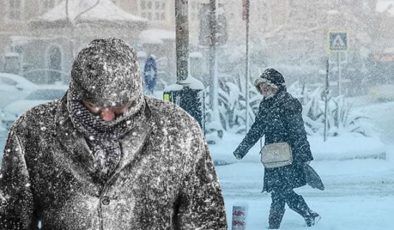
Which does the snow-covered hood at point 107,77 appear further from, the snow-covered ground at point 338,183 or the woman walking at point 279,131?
the snow-covered ground at point 338,183

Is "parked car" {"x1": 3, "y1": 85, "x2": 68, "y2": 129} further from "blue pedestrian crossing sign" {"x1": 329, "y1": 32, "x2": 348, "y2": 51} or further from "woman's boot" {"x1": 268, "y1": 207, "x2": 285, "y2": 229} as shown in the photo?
"woman's boot" {"x1": 268, "y1": 207, "x2": 285, "y2": 229}

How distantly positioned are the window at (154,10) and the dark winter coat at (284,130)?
35.3 ft

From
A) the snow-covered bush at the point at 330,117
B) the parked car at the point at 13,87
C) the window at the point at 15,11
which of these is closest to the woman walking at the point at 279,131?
the snow-covered bush at the point at 330,117

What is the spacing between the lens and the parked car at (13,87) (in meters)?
14.8

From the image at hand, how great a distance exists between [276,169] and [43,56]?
1081cm

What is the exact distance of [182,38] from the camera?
8.02m

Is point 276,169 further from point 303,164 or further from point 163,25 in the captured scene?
point 163,25

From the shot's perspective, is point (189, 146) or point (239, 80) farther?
point (239, 80)

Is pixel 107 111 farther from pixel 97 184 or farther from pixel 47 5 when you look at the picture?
pixel 47 5

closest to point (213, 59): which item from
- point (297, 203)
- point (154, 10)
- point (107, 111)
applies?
point (154, 10)

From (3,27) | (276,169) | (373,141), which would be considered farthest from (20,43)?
(276,169)

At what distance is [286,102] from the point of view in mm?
5973

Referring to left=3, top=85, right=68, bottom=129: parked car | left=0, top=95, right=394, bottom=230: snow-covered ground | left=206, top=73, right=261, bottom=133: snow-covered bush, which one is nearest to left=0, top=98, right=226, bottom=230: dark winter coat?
left=0, top=95, right=394, bottom=230: snow-covered ground

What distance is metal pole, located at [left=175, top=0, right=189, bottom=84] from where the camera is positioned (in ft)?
26.1
